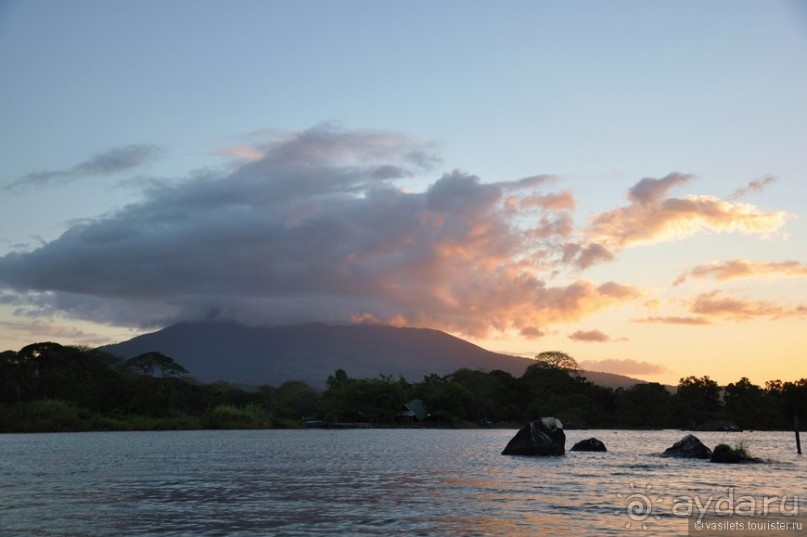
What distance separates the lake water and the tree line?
83.8m

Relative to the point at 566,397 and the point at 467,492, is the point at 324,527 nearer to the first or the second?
the point at 467,492

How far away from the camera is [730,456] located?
58.5m

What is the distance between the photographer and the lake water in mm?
25484

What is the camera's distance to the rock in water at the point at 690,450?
2525 inches

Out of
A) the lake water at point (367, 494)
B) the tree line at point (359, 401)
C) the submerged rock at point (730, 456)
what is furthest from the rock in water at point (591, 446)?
the tree line at point (359, 401)

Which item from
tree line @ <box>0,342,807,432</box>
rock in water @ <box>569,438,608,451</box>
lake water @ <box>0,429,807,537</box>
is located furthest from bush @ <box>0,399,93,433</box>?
rock in water @ <box>569,438,608,451</box>

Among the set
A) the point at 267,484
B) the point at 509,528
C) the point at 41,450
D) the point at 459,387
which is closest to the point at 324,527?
the point at 509,528

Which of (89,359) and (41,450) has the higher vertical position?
(89,359)

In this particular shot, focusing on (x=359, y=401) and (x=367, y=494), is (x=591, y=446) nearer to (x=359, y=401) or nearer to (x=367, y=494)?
(x=367, y=494)

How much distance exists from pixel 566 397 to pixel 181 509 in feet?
Answer: 559

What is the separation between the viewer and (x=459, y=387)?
18412 cm

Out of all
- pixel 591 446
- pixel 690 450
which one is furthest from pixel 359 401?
pixel 690 450

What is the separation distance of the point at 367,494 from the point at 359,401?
146 m

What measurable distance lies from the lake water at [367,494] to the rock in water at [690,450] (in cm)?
343
